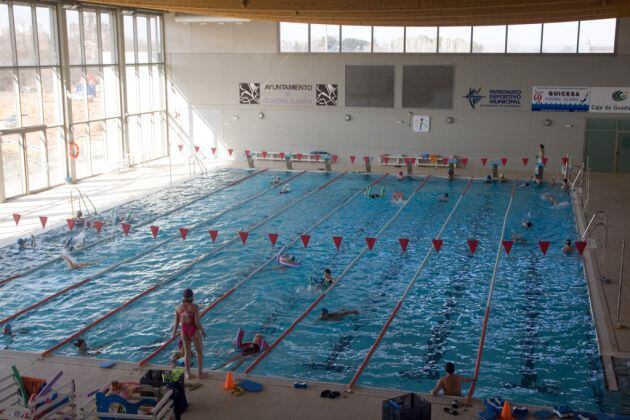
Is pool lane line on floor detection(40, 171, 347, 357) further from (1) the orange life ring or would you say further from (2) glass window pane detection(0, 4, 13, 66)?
(2) glass window pane detection(0, 4, 13, 66)

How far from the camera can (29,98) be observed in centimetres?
2184

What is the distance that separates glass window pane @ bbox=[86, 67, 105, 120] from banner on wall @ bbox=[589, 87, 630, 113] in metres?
18.7

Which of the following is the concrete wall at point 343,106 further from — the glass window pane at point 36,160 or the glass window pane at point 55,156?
the glass window pane at point 36,160

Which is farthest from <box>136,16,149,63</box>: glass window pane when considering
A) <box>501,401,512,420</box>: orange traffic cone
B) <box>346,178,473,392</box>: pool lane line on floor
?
<box>501,401,512,420</box>: orange traffic cone

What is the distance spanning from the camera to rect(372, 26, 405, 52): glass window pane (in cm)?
2777

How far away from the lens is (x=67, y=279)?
14.5 m

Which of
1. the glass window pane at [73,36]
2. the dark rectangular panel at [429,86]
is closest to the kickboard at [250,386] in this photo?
the glass window pane at [73,36]

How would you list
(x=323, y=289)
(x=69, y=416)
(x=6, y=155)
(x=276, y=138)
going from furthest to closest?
1. (x=276, y=138)
2. (x=6, y=155)
3. (x=323, y=289)
4. (x=69, y=416)

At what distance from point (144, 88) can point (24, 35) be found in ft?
26.4

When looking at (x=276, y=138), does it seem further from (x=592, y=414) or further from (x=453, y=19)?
(x=592, y=414)

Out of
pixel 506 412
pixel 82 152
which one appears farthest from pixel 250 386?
pixel 82 152

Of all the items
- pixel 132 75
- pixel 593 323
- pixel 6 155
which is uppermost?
pixel 132 75

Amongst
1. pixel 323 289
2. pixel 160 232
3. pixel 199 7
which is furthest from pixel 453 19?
pixel 160 232

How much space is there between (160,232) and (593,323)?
10.9 metres
